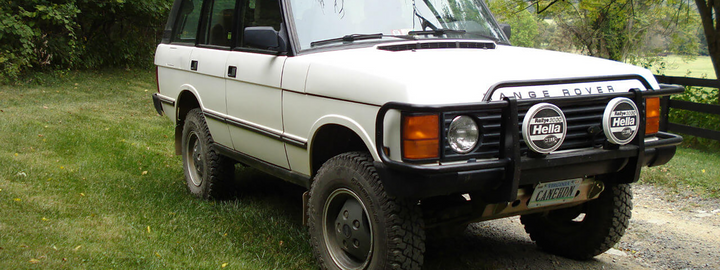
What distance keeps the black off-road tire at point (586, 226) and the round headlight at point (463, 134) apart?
4.74 ft

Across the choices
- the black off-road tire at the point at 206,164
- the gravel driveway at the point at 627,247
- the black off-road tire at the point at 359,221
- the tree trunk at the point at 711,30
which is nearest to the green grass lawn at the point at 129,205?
the black off-road tire at the point at 206,164

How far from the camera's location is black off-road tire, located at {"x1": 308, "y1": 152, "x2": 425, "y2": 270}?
11.0 ft

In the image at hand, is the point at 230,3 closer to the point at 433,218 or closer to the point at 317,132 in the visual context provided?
the point at 317,132

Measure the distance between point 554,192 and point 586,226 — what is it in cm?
99

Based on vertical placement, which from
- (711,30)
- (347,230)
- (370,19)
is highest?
(711,30)

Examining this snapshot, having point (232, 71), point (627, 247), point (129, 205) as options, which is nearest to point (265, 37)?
point (232, 71)

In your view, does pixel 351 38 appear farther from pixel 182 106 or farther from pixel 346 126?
pixel 182 106

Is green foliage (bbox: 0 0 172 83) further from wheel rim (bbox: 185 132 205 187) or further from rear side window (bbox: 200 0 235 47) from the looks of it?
rear side window (bbox: 200 0 235 47)

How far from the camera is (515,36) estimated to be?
2681 centimetres

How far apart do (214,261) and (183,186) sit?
235 centimetres

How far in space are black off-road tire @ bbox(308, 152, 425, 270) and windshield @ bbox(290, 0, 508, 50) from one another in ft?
3.18

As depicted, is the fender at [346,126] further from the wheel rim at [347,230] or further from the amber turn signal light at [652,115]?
the amber turn signal light at [652,115]

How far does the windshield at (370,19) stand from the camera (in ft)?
13.8

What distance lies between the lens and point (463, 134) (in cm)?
312
